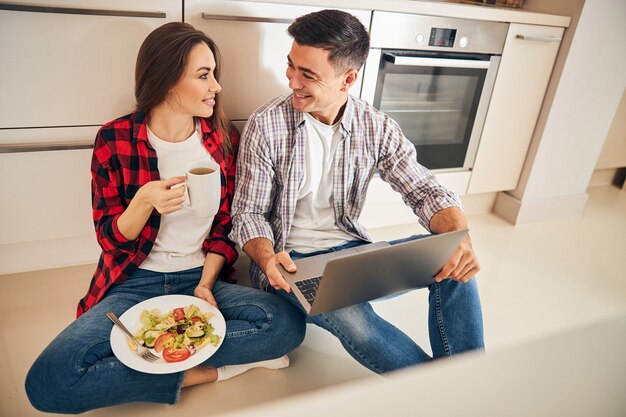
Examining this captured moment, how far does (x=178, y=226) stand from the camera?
141 centimetres

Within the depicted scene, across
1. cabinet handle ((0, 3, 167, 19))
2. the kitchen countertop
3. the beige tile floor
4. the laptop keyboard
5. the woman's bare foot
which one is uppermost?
the kitchen countertop

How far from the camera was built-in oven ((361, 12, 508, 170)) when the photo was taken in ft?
5.88

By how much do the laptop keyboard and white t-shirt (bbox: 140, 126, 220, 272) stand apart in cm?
36

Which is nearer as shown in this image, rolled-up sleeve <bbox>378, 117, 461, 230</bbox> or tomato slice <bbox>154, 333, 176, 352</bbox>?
tomato slice <bbox>154, 333, 176, 352</bbox>

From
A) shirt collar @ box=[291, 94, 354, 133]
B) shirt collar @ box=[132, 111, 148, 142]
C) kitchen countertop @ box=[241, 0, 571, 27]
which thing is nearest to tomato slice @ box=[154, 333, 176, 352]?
shirt collar @ box=[132, 111, 148, 142]

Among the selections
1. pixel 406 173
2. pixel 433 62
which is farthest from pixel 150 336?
pixel 433 62

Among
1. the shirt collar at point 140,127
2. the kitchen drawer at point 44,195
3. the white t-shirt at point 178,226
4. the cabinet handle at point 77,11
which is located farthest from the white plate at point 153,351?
the cabinet handle at point 77,11

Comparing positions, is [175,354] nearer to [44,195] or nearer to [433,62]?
[44,195]

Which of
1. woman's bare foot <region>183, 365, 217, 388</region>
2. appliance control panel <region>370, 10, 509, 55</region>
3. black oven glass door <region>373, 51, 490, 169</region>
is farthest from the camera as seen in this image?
black oven glass door <region>373, 51, 490, 169</region>

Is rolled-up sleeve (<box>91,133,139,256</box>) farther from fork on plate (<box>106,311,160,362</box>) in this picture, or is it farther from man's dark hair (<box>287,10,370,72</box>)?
man's dark hair (<box>287,10,370,72</box>)

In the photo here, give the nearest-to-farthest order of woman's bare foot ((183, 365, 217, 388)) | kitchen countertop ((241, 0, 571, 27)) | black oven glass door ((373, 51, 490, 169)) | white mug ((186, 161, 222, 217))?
white mug ((186, 161, 222, 217)) → woman's bare foot ((183, 365, 217, 388)) → kitchen countertop ((241, 0, 571, 27)) → black oven glass door ((373, 51, 490, 169))

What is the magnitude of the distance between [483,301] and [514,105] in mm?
887

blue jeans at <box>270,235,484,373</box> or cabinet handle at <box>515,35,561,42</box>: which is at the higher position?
cabinet handle at <box>515,35,561,42</box>

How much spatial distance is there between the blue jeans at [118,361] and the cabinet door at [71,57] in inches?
21.2
